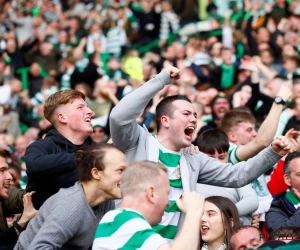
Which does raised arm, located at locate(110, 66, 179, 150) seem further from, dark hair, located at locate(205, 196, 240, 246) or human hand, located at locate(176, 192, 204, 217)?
human hand, located at locate(176, 192, 204, 217)

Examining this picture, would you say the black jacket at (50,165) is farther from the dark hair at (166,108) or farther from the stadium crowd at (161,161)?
the dark hair at (166,108)

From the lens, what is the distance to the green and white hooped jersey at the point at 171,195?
6.67m

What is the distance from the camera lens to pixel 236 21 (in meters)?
19.9

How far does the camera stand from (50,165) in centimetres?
666

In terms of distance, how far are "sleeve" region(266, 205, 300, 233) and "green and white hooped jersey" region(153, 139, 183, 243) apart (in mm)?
1012

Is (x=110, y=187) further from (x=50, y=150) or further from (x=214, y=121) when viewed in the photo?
(x=214, y=121)

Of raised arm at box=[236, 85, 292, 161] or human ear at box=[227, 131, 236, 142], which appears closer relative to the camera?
raised arm at box=[236, 85, 292, 161]

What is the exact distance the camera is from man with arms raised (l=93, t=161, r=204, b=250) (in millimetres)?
5223

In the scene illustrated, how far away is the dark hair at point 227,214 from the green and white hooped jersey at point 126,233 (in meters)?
1.71

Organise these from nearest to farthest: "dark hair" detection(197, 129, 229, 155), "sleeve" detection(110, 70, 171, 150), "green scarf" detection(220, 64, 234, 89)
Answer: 1. "sleeve" detection(110, 70, 171, 150)
2. "dark hair" detection(197, 129, 229, 155)
3. "green scarf" detection(220, 64, 234, 89)

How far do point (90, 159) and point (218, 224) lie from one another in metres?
1.26

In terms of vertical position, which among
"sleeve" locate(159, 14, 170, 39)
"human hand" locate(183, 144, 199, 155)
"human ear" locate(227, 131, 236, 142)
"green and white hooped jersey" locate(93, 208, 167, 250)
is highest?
"green and white hooped jersey" locate(93, 208, 167, 250)

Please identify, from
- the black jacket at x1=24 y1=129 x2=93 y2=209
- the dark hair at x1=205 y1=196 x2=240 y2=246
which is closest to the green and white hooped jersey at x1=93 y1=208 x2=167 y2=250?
the black jacket at x1=24 y1=129 x2=93 y2=209

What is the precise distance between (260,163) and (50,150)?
5.28ft
